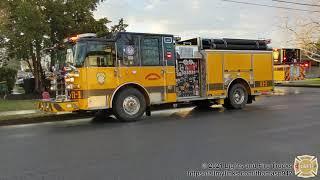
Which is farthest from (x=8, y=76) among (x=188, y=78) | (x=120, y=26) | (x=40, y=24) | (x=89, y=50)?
(x=89, y=50)

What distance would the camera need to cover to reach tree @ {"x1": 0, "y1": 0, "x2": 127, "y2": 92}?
2406cm

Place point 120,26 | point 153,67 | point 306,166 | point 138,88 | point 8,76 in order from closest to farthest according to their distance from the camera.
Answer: point 306,166
point 138,88
point 153,67
point 120,26
point 8,76

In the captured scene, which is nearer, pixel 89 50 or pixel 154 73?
pixel 89 50

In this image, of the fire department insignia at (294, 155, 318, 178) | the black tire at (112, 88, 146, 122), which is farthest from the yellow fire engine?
the fire department insignia at (294, 155, 318, 178)

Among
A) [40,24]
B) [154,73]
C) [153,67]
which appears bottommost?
[154,73]

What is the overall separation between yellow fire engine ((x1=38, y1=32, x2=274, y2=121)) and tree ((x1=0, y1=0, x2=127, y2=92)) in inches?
361

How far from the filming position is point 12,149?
10.2 m

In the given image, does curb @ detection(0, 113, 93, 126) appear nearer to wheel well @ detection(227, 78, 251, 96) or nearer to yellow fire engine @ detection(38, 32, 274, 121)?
yellow fire engine @ detection(38, 32, 274, 121)

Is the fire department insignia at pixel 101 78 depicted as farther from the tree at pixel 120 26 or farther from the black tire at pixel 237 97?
the tree at pixel 120 26

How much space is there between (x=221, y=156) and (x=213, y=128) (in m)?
3.94

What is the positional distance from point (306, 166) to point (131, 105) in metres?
7.87

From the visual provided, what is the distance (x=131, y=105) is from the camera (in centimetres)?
1507

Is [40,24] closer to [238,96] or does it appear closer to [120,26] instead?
[120,26]

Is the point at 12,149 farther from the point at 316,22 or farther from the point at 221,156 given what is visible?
the point at 316,22
